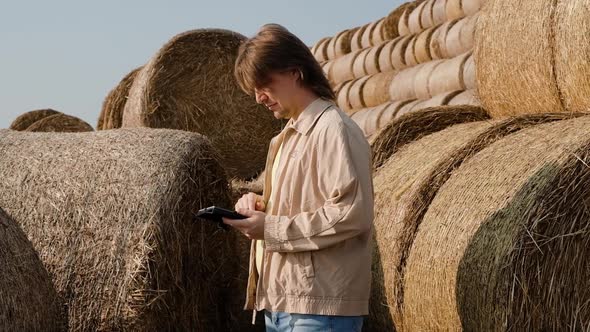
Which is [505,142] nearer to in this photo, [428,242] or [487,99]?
[428,242]

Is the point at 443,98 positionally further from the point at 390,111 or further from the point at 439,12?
the point at 439,12

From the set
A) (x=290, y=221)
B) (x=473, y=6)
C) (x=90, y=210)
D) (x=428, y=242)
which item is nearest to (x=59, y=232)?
(x=90, y=210)

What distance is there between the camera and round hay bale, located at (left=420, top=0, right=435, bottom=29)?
9.51 meters

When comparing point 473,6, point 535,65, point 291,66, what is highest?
point 291,66

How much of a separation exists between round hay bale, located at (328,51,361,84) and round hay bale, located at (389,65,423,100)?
1.63 m

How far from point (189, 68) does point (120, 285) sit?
2382mm

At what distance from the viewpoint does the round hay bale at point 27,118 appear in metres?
9.66

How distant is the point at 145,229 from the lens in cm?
409

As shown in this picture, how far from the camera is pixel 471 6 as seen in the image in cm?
851

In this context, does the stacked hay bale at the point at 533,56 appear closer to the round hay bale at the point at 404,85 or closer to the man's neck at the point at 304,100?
the man's neck at the point at 304,100

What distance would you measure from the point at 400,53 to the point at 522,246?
6.82 metres

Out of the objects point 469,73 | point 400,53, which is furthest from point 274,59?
point 400,53

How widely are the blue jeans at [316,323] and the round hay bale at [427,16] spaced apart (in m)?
7.10

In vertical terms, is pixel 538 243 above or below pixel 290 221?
below
